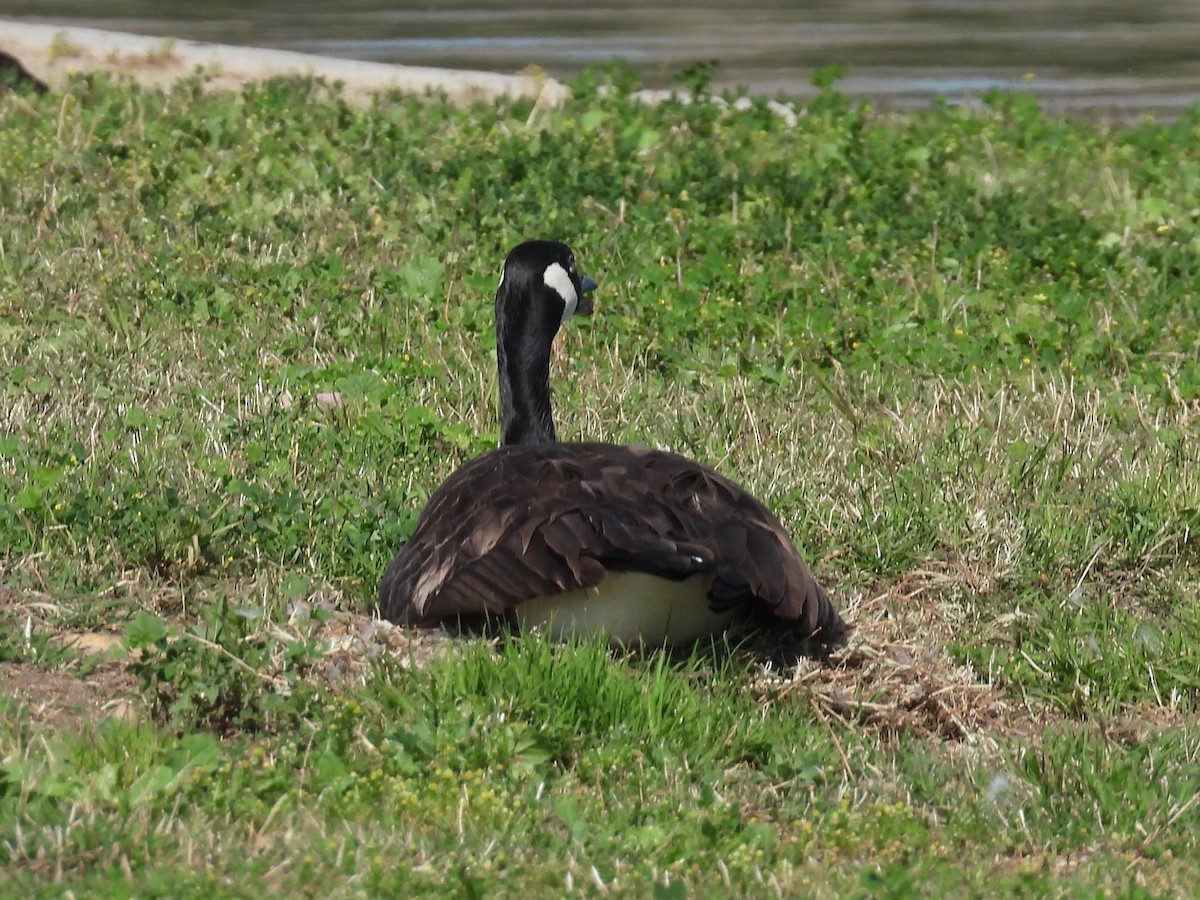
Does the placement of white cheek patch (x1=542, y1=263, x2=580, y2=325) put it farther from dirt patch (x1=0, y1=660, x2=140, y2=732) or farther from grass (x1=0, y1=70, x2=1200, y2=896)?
dirt patch (x1=0, y1=660, x2=140, y2=732)

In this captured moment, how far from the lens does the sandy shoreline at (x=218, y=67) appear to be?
1390 centimetres

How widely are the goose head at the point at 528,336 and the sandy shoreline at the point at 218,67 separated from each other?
7.01 metres

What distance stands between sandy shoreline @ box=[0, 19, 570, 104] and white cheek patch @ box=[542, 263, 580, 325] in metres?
6.90

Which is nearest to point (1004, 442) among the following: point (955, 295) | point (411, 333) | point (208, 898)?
point (955, 295)

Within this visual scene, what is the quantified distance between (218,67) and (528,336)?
26.7ft

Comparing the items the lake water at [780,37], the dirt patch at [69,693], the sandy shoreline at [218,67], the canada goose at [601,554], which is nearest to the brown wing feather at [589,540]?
the canada goose at [601,554]

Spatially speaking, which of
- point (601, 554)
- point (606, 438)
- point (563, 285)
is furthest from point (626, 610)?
point (606, 438)

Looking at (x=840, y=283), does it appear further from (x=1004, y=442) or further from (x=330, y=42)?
(x=330, y=42)

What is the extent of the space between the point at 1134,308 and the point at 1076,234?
1.18 meters

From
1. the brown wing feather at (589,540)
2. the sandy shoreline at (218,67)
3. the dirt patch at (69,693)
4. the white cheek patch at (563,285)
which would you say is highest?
the sandy shoreline at (218,67)

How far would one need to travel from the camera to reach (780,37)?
20.7 metres

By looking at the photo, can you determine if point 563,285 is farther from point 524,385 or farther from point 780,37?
point 780,37

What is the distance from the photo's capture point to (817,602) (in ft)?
18.1

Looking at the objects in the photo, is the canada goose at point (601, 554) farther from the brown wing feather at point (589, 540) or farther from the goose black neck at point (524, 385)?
the goose black neck at point (524, 385)
